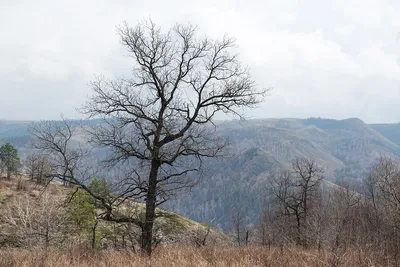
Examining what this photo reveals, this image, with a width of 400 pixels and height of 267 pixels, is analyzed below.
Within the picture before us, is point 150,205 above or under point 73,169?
under

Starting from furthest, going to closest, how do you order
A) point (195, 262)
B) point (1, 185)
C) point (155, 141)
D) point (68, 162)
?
point (1, 185), point (155, 141), point (68, 162), point (195, 262)

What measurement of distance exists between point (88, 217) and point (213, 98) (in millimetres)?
24341

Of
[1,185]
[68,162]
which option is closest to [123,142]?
[68,162]

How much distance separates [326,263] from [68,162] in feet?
32.2

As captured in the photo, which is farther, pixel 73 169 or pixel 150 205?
pixel 150 205

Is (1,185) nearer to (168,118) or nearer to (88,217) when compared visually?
(88,217)

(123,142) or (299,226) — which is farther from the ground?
(123,142)

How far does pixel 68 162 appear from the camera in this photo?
43.5 feet

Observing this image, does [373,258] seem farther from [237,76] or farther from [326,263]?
[237,76]

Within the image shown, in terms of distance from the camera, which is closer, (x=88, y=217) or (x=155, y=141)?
(x=155, y=141)

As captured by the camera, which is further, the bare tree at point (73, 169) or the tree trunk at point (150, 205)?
the tree trunk at point (150, 205)

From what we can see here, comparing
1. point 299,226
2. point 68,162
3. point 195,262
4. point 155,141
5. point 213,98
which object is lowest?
point 299,226

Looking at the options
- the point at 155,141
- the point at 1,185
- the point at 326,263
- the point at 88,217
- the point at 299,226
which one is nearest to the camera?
the point at 326,263

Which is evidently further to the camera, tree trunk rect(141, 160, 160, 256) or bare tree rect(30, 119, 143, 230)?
tree trunk rect(141, 160, 160, 256)
